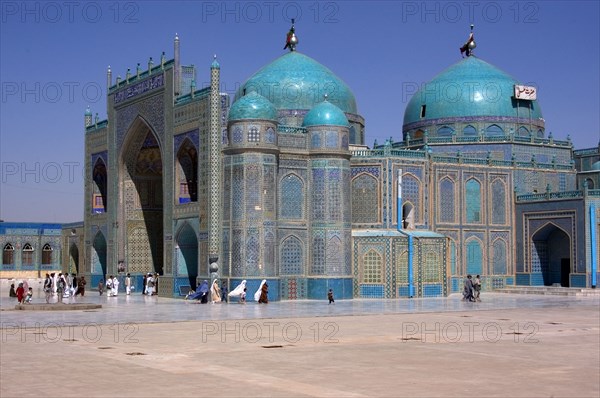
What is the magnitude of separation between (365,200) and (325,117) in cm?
435

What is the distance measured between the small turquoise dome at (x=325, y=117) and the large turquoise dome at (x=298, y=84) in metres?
5.04

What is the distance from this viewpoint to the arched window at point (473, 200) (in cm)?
4206

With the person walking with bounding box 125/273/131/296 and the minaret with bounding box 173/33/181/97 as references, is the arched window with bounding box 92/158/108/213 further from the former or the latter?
the minaret with bounding box 173/33/181/97

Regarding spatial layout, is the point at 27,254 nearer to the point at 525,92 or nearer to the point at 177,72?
the point at 177,72

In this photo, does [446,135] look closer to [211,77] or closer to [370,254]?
[370,254]

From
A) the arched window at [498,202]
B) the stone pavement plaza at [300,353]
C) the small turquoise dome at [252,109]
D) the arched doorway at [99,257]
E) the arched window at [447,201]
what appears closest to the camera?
the stone pavement plaza at [300,353]

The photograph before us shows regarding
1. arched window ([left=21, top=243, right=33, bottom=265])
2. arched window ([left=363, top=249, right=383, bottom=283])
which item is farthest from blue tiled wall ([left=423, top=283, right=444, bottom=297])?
arched window ([left=21, top=243, right=33, bottom=265])

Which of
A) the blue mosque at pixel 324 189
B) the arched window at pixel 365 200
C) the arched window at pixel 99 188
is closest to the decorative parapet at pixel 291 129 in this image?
the blue mosque at pixel 324 189

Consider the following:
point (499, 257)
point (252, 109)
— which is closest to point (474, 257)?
point (499, 257)

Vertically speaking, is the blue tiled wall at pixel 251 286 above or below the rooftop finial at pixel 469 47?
below

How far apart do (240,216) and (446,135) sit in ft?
56.0

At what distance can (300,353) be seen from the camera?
15312 mm

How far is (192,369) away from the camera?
42.6 ft

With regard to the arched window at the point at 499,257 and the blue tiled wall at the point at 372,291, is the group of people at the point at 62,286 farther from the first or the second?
the arched window at the point at 499,257
